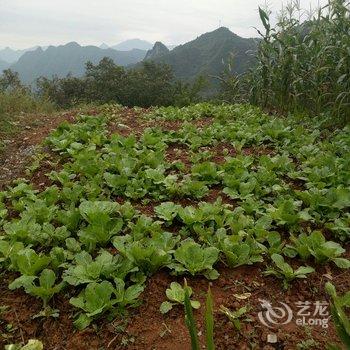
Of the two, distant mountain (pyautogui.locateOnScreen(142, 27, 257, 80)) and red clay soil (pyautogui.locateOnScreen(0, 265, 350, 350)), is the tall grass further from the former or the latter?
distant mountain (pyautogui.locateOnScreen(142, 27, 257, 80))

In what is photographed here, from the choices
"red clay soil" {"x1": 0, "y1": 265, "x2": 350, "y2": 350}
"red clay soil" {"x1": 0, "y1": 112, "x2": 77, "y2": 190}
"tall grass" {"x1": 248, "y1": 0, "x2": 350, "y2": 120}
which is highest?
"tall grass" {"x1": 248, "y1": 0, "x2": 350, "y2": 120}

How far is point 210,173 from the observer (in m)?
3.56

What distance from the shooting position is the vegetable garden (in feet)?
6.14

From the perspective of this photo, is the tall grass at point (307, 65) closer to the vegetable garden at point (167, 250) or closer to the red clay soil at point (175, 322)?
the vegetable garden at point (167, 250)

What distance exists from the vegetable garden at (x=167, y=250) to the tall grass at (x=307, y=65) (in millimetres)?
2116

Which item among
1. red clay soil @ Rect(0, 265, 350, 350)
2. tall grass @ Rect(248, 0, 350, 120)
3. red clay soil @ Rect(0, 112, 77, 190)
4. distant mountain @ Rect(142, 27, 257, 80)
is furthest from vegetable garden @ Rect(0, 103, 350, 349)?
distant mountain @ Rect(142, 27, 257, 80)

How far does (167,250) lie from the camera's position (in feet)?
7.52

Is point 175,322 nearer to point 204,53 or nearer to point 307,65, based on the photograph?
point 307,65

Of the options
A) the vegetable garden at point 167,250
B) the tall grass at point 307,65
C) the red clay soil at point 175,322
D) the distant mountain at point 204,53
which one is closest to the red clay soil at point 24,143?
the vegetable garden at point 167,250

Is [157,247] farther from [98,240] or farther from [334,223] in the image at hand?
[334,223]

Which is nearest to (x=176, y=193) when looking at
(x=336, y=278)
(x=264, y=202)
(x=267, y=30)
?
(x=264, y=202)

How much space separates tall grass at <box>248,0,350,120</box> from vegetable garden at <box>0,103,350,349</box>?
2.12 m

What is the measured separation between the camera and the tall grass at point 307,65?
567cm

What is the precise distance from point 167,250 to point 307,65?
17.2 ft
